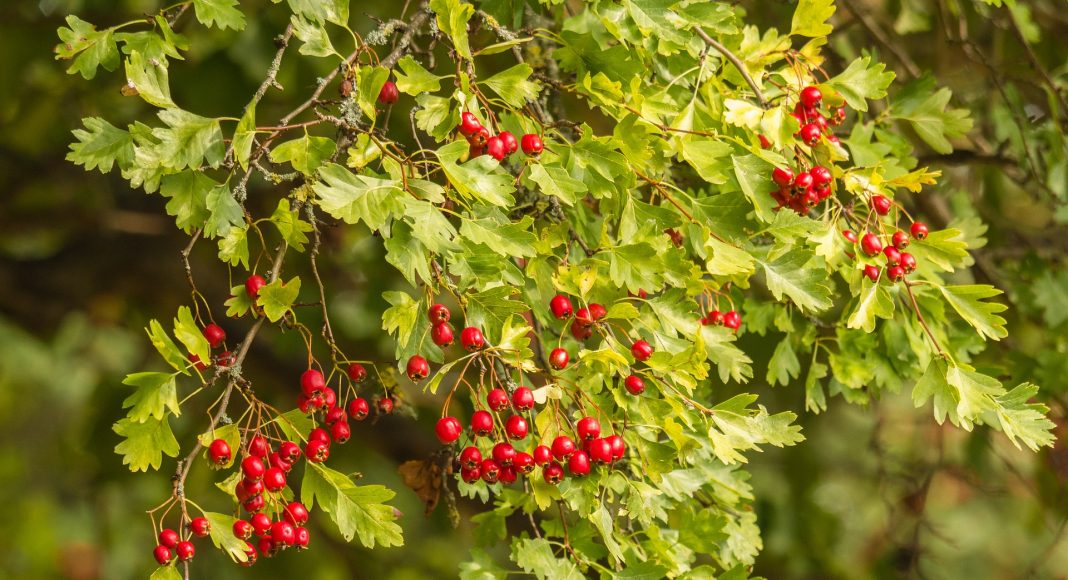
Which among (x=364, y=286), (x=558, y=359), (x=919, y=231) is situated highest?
(x=919, y=231)

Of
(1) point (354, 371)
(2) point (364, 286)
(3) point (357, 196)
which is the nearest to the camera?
(3) point (357, 196)

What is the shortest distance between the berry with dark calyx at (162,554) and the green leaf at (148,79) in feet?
1.52

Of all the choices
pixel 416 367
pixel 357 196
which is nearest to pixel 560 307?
pixel 416 367

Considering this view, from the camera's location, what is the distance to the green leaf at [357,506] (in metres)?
1.11

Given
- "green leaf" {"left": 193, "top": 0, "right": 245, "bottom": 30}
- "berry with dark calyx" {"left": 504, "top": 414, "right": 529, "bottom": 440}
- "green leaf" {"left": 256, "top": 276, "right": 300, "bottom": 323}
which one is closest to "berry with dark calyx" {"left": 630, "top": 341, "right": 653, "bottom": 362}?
"berry with dark calyx" {"left": 504, "top": 414, "right": 529, "bottom": 440}

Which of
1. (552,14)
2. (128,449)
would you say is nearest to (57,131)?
(552,14)

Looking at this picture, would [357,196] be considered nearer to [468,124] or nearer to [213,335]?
[468,124]

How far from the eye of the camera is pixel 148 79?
1157mm

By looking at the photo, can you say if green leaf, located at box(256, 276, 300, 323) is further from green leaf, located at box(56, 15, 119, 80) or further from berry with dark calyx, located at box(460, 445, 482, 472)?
green leaf, located at box(56, 15, 119, 80)

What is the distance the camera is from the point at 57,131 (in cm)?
304

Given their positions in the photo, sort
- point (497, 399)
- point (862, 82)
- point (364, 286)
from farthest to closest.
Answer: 1. point (364, 286)
2. point (862, 82)
3. point (497, 399)

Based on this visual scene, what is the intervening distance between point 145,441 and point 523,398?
0.40 meters

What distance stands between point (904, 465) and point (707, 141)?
156 centimetres

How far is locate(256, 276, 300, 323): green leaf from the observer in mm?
1038
